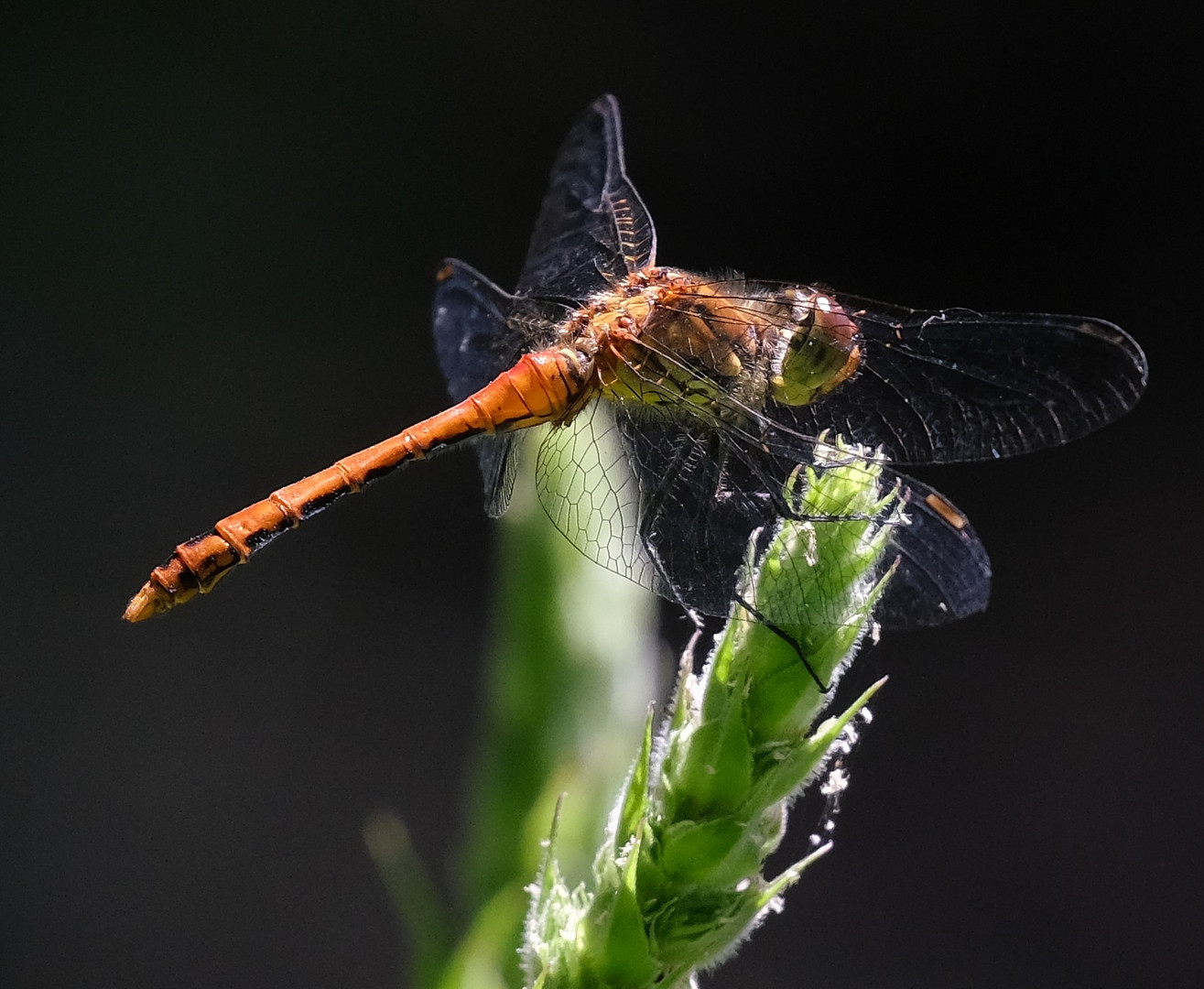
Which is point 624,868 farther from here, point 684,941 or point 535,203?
point 535,203

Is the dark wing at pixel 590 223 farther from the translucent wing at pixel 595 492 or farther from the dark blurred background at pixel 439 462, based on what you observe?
the dark blurred background at pixel 439 462

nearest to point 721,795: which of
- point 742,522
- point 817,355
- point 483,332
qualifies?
point 742,522

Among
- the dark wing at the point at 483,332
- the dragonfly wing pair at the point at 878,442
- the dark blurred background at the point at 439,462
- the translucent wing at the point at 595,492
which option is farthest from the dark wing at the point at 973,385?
the dark blurred background at the point at 439,462

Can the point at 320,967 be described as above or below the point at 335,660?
below

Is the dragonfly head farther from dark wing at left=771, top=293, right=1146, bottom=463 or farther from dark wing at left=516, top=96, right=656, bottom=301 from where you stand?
dark wing at left=516, top=96, right=656, bottom=301

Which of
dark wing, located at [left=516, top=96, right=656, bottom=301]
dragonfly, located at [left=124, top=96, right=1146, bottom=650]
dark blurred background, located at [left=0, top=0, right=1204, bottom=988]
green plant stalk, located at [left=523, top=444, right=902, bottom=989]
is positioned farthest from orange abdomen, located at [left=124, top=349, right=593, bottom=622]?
dark blurred background, located at [left=0, top=0, right=1204, bottom=988]

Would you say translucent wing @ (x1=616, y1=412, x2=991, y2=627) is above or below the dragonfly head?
below

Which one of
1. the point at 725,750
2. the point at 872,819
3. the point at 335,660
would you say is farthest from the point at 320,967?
the point at 725,750
